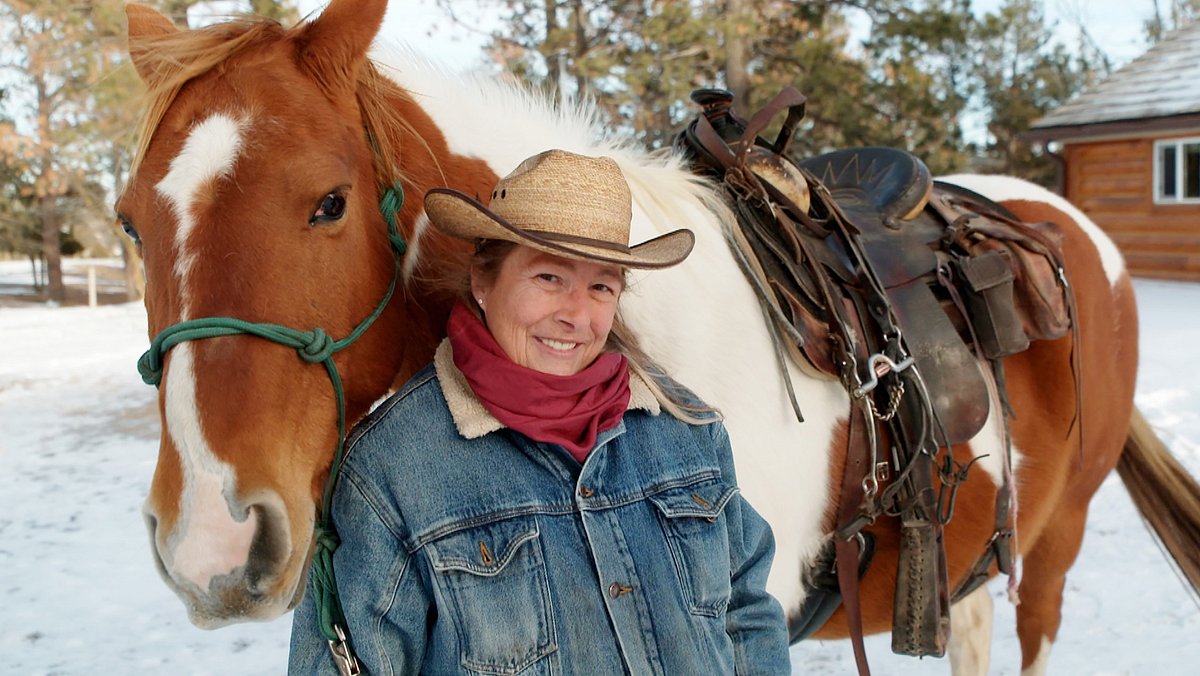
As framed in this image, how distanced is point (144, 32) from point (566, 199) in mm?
904

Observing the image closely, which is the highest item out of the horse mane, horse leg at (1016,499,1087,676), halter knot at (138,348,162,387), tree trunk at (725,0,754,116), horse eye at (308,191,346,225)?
tree trunk at (725,0,754,116)

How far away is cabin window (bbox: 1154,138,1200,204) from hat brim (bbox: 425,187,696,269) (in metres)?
14.9

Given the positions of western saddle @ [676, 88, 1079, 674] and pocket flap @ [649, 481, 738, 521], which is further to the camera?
western saddle @ [676, 88, 1079, 674]

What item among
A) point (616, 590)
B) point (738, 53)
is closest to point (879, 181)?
point (616, 590)

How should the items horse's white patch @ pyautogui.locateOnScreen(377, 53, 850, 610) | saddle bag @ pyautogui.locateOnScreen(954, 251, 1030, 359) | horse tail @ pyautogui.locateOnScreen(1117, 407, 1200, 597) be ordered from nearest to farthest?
horse's white patch @ pyautogui.locateOnScreen(377, 53, 850, 610), saddle bag @ pyautogui.locateOnScreen(954, 251, 1030, 359), horse tail @ pyautogui.locateOnScreen(1117, 407, 1200, 597)

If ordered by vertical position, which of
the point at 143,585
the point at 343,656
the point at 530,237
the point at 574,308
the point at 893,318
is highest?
the point at 530,237

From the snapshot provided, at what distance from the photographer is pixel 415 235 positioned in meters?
1.54

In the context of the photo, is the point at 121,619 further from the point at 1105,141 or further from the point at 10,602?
the point at 1105,141

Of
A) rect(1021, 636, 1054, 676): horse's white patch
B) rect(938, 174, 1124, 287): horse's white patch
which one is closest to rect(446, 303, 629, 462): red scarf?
rect(938, 174, 1124, 287): horse's white patch

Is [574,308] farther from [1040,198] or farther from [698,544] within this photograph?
[1040,198]

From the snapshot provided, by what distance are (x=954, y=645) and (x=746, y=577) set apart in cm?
211

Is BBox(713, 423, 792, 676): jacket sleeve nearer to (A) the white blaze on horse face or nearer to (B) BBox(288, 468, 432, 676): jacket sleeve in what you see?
(B) BBox(288, 468, 432, 676): jacket sleeve

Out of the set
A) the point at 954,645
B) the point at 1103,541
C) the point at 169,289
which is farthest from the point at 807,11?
the point at 169,289

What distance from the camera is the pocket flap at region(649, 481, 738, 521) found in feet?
4.40
